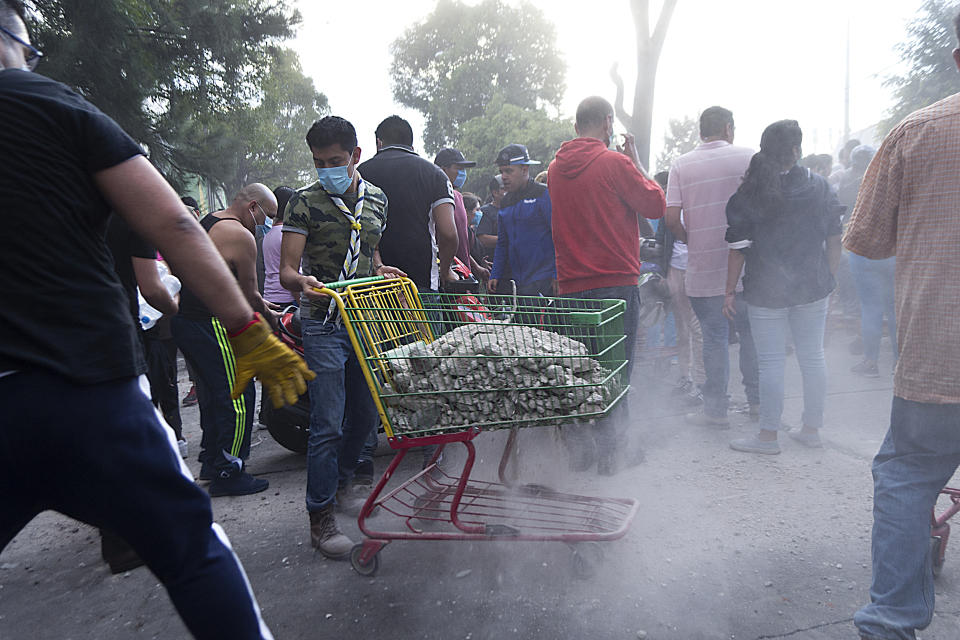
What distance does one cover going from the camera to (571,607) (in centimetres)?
255

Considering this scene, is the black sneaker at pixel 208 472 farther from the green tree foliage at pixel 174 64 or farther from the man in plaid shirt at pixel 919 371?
the green tree foliage at pixel 174 64

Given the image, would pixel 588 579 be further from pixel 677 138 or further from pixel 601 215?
pixel 677 138

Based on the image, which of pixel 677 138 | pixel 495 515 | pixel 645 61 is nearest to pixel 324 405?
pixel 495 515

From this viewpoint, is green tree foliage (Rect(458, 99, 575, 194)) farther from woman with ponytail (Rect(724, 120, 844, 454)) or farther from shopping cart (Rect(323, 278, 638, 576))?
shopping cart (Rect(323, 278, 638, 576))

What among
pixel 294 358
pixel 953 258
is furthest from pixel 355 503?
pixel 953 258

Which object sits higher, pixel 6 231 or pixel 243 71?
pixel 243 71

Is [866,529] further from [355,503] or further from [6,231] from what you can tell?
[6,231]

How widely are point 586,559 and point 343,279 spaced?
1.80 metres

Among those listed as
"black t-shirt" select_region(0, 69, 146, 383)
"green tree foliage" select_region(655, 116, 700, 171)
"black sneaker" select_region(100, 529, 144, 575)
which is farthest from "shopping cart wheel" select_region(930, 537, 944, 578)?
"green tree foliage" select_region(655, 116, 700, 171)

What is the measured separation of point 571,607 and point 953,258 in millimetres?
1844

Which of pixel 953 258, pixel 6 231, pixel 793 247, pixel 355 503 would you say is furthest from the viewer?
pixel 793 247

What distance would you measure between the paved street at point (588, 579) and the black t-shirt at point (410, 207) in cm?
148

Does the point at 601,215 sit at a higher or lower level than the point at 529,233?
higher

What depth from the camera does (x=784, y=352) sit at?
416 cm
